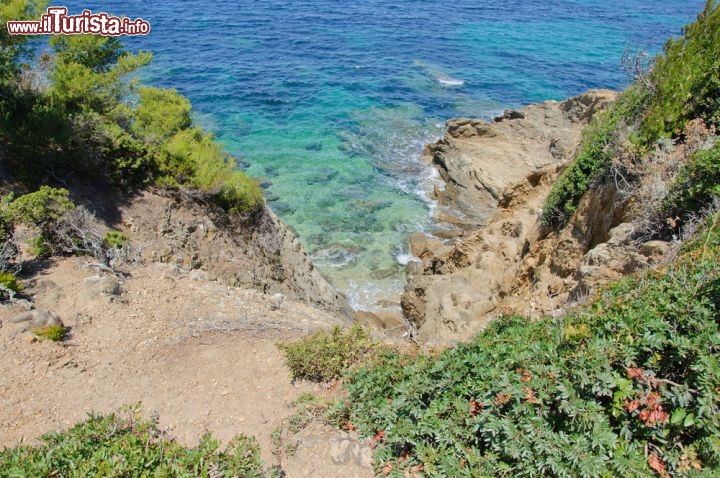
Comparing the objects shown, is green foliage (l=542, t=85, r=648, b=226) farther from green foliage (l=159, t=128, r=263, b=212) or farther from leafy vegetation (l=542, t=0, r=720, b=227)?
green foliage (l=159, t=128, r=263, b=212)

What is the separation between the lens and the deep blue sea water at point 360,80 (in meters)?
25.1

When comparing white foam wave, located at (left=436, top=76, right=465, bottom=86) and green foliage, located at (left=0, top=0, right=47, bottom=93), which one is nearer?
green foliage, located at (left=0, top=0, right=47, bottom=93)

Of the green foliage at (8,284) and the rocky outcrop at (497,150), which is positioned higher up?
the green foliage at (8,284)

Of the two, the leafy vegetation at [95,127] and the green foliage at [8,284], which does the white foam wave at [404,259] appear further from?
the green foliage at [8,284]

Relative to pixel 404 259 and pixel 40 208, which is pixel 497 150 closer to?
pixel 404 259

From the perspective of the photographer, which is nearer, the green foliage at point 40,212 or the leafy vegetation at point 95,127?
the green foliage at point 40,212

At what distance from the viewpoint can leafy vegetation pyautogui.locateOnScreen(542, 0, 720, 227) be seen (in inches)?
373

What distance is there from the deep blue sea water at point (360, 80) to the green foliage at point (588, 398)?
539 inches

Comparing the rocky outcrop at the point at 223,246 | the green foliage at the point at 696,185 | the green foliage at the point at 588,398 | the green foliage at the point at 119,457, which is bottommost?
the rocky outcrop at the point at 223,246

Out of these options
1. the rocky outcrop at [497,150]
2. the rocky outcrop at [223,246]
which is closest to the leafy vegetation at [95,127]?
the rocky outcrop at [223,246]

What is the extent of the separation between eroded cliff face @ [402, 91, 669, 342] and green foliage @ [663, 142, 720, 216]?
0.87m

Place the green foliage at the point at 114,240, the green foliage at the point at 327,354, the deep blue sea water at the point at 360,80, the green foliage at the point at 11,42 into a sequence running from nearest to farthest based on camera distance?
the green foliage at the point at 327,354, the green foliage at the point at 114,240, the green foliage at the point at 11,42, the deep blue sea water at the point at 360,80

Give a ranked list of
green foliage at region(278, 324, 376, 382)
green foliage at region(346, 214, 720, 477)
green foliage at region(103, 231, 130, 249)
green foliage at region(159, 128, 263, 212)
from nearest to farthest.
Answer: green foliage at region(346, 214, 720, 477)
green foliage at region(278, 324, 376, 382)
green foliage at region(103, 231, 130, 249)
green foliage at region(159, 128, 263, 212)

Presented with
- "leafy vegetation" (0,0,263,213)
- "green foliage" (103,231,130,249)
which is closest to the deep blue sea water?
"leafy vegetation" (0,0,263,213)
